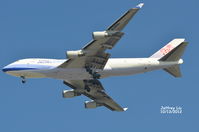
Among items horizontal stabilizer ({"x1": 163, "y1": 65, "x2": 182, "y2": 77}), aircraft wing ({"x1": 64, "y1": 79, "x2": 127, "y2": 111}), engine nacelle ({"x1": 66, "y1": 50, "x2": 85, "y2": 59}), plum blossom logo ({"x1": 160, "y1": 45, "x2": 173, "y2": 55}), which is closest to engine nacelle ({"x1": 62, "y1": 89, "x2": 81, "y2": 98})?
aircraft wing ({"x1": 64, "y1": 79, "x2": 127, "y2": 111})

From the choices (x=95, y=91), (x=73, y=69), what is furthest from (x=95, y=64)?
(x=95, y=91)

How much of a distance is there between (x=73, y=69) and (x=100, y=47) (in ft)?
19.6

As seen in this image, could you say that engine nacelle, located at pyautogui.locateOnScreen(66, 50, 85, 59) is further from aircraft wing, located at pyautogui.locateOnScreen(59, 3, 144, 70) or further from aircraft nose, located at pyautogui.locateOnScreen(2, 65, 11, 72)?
aircraft nose, located at pyautogui.locateOnScreen(2, 65, 11, 72)

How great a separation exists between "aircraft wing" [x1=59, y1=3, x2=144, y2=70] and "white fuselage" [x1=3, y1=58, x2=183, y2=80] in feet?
3.48

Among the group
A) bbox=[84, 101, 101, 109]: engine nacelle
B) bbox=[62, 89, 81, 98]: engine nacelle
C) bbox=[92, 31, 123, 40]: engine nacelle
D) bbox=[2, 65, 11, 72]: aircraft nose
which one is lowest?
bbox=[84, 101, 101, 109]: engine nacelle

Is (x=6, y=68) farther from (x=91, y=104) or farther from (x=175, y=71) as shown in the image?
(x=175, y=71)

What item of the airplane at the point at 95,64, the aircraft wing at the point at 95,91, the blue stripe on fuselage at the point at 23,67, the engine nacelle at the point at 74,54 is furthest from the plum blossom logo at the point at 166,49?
A: the blue stripe on fuselage at the point at 23,67

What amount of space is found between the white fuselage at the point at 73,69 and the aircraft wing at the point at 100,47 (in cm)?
106

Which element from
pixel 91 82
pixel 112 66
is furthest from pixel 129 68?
pixel 91 82

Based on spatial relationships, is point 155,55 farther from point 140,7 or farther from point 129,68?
point 140,7

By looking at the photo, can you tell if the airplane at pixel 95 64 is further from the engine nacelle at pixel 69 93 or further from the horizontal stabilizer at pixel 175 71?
the engine nacelle at pixel 69 93

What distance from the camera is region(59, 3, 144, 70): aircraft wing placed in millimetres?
72312

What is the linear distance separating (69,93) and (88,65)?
33.0 feet

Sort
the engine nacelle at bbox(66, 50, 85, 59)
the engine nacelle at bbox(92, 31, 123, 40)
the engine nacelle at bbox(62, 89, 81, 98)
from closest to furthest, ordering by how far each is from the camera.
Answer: the engine nacelle at bbox(92, 31, 123, 40), the engine nacelle at bbox(66, 50, 85, 59), the engine nacelle at bbox(62, 89, 81, 98)
